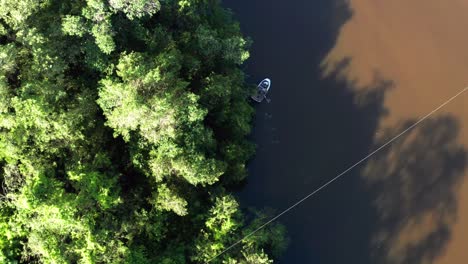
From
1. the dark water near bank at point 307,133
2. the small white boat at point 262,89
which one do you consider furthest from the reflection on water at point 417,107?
the small white boat at point 262,89

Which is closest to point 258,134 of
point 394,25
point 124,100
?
point 124,100

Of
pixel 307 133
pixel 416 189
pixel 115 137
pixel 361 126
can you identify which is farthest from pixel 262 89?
pixel 416 189

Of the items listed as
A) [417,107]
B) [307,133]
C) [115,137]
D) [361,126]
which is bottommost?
[115,137]

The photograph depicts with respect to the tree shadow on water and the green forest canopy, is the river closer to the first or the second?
the tree shadow on water

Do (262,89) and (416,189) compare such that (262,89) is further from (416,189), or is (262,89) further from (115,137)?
(416,189)

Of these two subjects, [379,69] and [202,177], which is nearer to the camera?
[202,177]

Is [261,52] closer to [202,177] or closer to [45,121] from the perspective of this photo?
[202,177]
